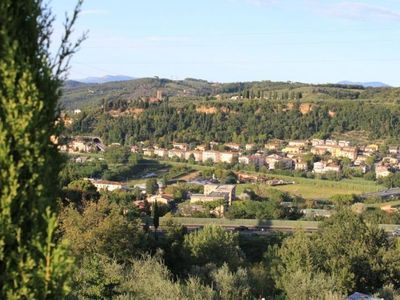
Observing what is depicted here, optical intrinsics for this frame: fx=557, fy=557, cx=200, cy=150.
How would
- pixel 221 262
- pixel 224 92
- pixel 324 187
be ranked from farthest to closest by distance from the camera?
pixel 224 92, pixel 324 187, pixel 221 262

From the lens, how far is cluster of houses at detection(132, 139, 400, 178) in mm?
60094

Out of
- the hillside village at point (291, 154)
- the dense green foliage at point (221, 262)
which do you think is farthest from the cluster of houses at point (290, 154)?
the dense green foliage at point (221, 262)

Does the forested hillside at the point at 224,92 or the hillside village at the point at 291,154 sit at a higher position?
the forested hillside at the point at 224,92

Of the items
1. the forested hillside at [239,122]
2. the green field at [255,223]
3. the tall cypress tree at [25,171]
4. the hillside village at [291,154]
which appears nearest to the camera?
the tall cypress tree at [25,171]

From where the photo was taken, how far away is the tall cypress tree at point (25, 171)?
11.4 ft

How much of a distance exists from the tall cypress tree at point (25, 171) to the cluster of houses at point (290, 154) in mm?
55271

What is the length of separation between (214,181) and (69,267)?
49448 millimetres

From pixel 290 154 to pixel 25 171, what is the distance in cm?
6387

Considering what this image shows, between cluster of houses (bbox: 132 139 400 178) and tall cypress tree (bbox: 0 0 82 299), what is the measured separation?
5527 cm

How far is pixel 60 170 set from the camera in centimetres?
382

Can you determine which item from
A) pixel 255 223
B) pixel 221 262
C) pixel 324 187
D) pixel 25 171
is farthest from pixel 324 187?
pixel 25 171

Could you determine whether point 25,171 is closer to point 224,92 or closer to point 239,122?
point 239,122

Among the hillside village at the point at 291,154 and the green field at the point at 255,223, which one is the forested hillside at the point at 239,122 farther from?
the green field at the point at 255,223

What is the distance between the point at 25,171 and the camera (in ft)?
11.7
